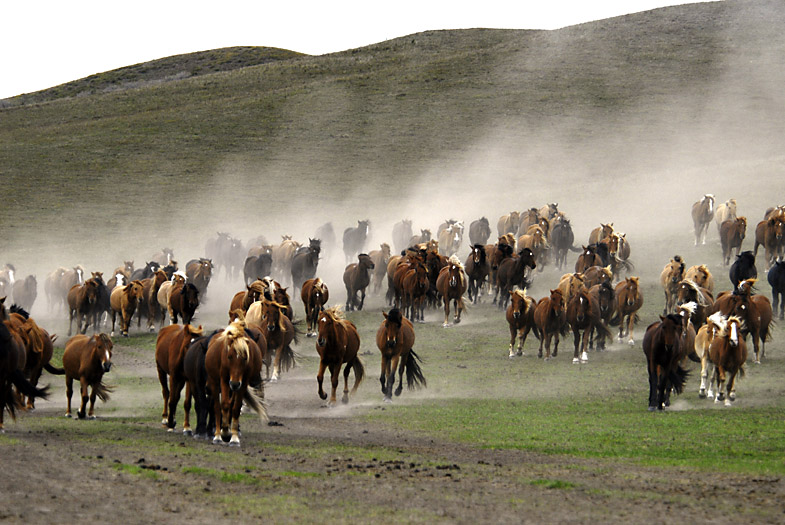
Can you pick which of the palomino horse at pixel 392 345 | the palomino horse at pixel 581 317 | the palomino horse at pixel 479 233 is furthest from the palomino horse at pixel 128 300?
the palomino horse at pixel 479 233

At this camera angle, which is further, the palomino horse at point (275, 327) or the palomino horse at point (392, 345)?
the palomino horse at point (275, 327)

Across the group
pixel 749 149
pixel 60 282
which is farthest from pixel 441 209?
pixel 60 282

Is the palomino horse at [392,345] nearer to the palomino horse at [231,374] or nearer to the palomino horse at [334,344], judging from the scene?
the palomino horse at [334,344]

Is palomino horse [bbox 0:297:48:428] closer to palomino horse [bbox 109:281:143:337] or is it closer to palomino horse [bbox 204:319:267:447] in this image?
palomino horse [bbox 204:319:267:447]

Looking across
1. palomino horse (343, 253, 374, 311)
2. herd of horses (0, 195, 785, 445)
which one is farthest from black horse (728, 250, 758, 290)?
palomino horse (343, 253, 374, 311)

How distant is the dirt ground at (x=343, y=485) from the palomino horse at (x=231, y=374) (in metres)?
0.41

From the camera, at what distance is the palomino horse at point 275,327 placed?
22.7 m

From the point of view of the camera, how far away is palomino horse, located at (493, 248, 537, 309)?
33438 millimetres

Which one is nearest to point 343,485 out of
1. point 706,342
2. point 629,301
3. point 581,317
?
point 706,342

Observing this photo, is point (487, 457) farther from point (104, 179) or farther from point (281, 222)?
point (104, 179)

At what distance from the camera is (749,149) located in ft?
250

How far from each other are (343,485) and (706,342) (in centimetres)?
1142

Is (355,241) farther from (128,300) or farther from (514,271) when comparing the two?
(128,300)

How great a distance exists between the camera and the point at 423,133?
86.5 m
